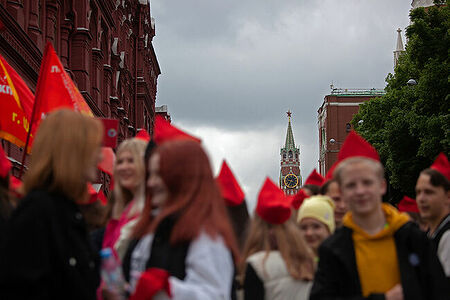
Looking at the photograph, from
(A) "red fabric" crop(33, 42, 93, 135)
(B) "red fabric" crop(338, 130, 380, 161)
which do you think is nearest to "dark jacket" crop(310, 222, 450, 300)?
(B) "red fabric" crop(338, 130, 380, 161)

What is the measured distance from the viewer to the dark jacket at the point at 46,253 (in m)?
3.03

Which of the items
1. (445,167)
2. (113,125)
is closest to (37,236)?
(113,125)

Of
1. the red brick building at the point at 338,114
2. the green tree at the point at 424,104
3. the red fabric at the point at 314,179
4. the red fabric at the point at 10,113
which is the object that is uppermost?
the red brick building at the point at 338,114

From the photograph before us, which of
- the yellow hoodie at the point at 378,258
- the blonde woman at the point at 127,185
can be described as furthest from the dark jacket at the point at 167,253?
the blonde woman at the point at 127,185

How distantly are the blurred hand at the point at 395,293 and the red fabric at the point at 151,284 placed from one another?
132cm

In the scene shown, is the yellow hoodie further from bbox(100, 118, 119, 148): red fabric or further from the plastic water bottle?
bbox(100, 118, 119, 148): red fabric

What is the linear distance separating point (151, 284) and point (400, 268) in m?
1.48

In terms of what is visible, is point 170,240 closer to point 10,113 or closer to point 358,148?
point 358,148

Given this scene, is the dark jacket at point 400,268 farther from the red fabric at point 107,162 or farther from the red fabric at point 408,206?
the red fabric at point 408,206

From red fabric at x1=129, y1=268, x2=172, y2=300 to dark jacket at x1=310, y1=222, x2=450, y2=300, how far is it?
1194mm

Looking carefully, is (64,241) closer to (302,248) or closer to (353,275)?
(353,275)

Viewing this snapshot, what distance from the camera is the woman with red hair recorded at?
121 inches

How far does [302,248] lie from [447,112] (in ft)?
65.3

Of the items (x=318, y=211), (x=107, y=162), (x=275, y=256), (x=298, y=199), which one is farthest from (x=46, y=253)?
(x=298, y=199)
